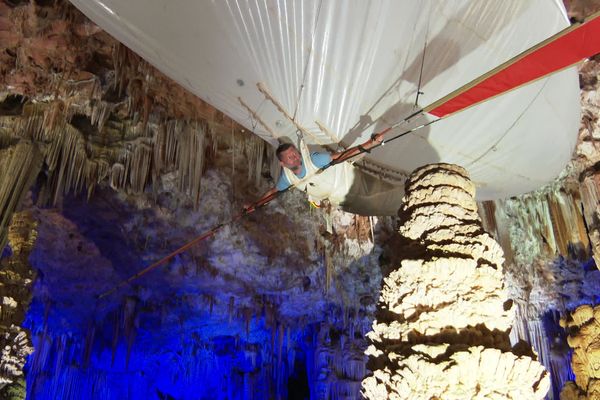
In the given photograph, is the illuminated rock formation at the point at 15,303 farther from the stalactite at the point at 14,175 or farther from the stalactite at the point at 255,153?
the stalactite at the point at 255,153

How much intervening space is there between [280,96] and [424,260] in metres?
1.96

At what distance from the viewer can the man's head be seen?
11.0 feet

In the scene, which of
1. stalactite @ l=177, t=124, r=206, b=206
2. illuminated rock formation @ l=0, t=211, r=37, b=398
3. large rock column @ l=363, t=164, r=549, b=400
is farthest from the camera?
stalactite @ l=177, t=124, r=206, b=206

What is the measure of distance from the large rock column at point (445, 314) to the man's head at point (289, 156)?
1.27m

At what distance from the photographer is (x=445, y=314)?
75.5 inches

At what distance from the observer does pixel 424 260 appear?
2037 millimetres

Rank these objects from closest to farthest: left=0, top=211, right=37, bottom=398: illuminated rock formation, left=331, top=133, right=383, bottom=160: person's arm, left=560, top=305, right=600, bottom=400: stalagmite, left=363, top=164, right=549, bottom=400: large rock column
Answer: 1. left=363, top=164, right=549, bottom=400: large rock column
2. left=331, top=133, right=383, bottom=160: person's arm
3. left=560, top=305, right=600, bottom=400: stalagmite
4. left=0, top=211, right=37, bottom=398: illuminated rock formation

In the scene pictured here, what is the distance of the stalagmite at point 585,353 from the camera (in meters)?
3.54

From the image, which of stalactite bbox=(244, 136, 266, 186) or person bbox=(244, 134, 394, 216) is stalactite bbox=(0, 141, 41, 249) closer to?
stalactite bbox=(244, 136, 266, 186)

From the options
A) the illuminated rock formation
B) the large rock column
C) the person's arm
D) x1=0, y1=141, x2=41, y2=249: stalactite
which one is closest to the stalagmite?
the large rock column

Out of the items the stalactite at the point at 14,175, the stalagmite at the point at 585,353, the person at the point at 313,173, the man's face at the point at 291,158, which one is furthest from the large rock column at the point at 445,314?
the stalactite at the point at 14,175

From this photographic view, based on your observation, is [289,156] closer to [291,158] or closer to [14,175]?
[291,158]

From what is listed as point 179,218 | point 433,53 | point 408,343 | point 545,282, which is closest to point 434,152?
point 433,53

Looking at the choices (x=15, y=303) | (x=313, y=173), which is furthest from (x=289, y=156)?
(x=15, y=303)
